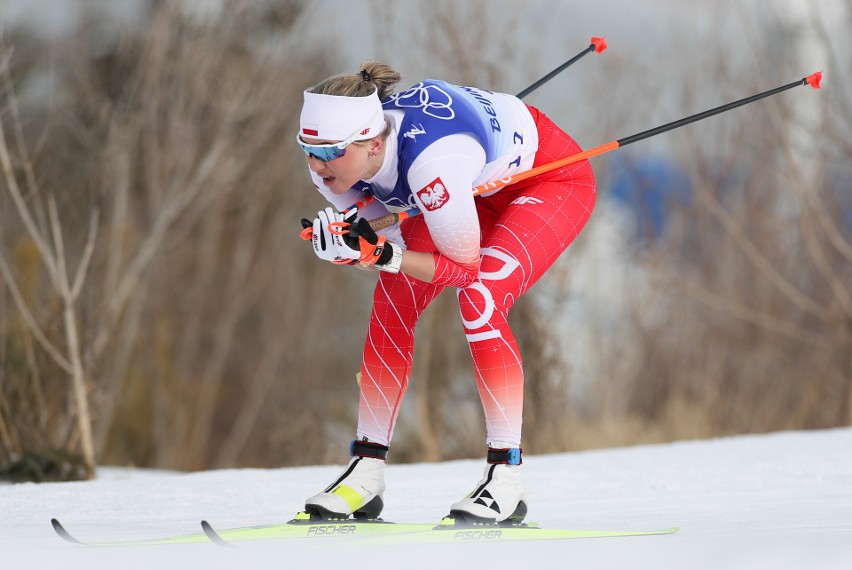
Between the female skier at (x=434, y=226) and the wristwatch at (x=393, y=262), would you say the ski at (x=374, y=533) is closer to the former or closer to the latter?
the female skier at (x=434, y=226)

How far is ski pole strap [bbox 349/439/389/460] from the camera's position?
9.82 ft

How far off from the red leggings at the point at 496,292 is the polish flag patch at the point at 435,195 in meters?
0.27

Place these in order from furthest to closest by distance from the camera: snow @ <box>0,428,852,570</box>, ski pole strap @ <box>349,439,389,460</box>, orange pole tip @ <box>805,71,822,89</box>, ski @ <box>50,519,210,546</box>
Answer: orange pole tip @ <box>805,71,822,89</box> < ski pole strap @ <box>349,439,389,460</box> < ski @ <box>50,519,210,546</box> < snow @ <box>0,428,852,570</box>

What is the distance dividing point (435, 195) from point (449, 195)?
0.03 meters

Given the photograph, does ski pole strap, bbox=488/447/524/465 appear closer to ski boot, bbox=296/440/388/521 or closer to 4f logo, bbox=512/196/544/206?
ski boot, bbox=296/440/388/521

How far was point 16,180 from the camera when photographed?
602 centimetres

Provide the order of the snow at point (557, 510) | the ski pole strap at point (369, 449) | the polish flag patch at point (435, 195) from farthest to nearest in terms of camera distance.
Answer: the ski pole strap at point (369, 449) → the polish flag patch at point (435, 195) → the snow at point (557, 510)

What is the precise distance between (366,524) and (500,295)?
2.22ft

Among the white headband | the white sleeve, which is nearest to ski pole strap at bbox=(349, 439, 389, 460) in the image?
the white sleeve

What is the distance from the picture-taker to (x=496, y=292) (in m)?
2.85

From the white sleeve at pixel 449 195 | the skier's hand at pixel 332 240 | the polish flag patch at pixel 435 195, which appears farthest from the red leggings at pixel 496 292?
the skier's hand at pixel 332 240

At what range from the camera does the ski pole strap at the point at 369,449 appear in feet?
9.82

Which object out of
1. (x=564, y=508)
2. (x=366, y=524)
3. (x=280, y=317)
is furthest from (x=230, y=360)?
(x=366, y=524)

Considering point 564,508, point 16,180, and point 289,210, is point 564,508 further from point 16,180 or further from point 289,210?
point 289,210
